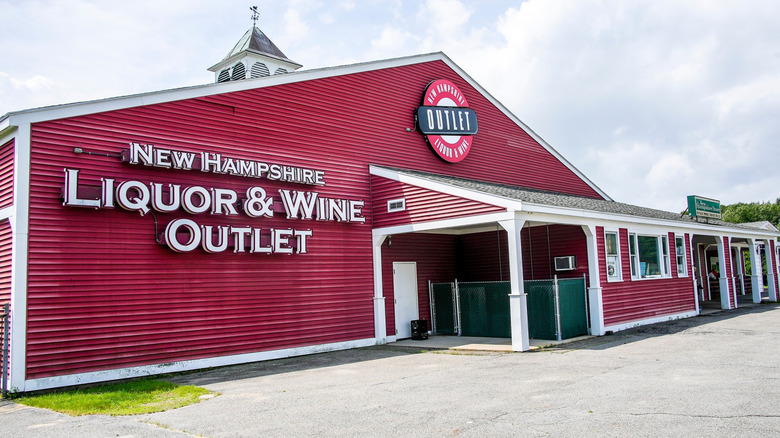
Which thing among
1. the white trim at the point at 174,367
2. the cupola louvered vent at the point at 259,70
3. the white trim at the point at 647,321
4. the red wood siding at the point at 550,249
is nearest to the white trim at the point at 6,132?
the white trim at the point at 174,367

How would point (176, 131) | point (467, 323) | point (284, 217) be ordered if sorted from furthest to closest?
point (467, 323)
point (284, 217)
point (176, 131)

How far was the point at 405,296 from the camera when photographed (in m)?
17.6

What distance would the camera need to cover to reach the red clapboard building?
11.0m

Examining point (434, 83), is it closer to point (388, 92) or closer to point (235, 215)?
point (388, 92)

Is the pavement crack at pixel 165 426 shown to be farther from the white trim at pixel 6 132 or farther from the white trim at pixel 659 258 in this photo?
the white trim at pixel 659 258

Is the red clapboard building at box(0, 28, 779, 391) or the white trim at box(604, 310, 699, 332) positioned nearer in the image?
the red clapboard building at box(0, 28, 779, 391)

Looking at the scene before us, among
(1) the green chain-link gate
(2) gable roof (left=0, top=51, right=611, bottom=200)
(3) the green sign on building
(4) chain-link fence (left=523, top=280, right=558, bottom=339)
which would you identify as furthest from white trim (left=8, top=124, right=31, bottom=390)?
(3) the green sign on building

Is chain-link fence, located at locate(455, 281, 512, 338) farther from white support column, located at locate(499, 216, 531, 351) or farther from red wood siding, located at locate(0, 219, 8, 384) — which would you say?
red wood siding, located at locate(0, 219, 8, 384)

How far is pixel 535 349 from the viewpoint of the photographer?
13570 mm

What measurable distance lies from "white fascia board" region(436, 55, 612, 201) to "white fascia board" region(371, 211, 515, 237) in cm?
720

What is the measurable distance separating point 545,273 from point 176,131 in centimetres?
1091

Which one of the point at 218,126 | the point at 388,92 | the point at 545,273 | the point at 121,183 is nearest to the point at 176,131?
the point at 218,126

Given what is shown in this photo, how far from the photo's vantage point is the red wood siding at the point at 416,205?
14273 millimetres

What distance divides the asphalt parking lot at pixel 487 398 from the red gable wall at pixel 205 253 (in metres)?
1.17
